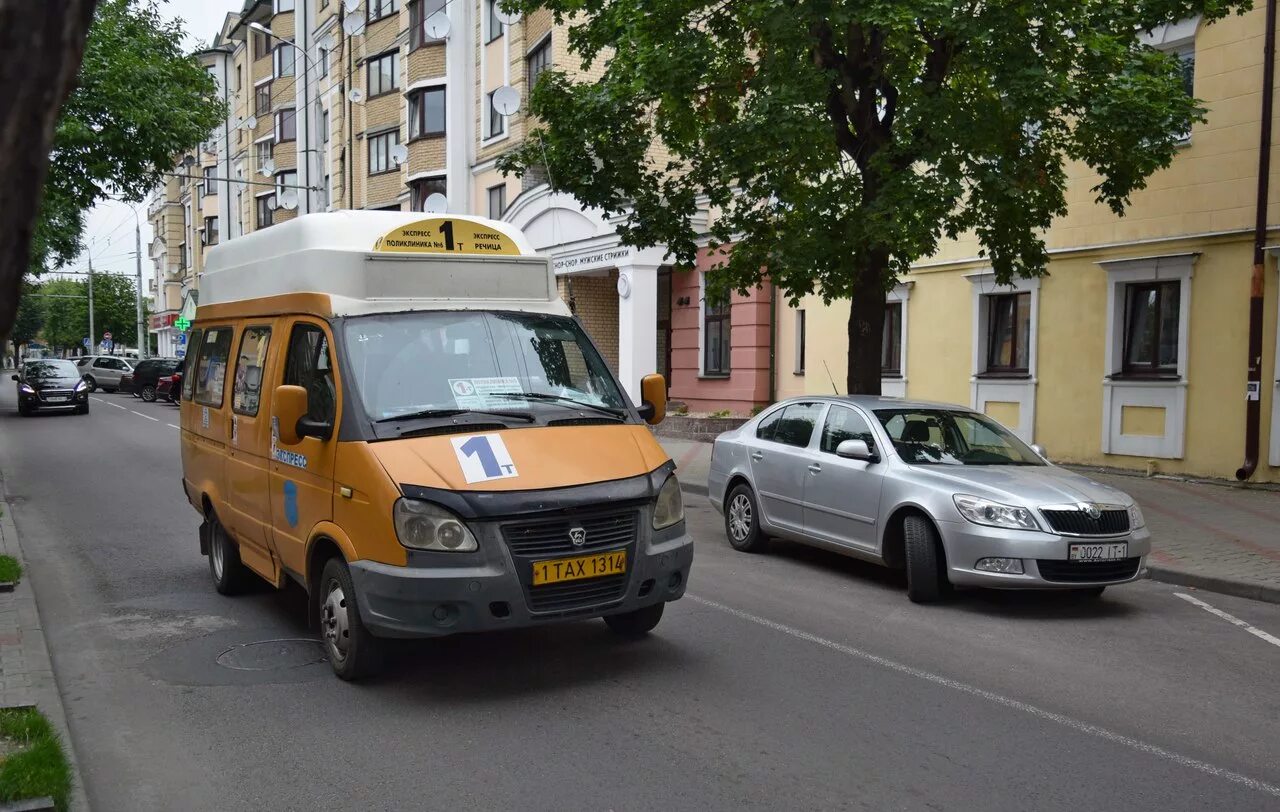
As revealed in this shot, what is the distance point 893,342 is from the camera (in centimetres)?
2050

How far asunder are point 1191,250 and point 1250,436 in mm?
2742

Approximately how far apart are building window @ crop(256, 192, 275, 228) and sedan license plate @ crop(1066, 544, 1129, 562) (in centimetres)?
4880

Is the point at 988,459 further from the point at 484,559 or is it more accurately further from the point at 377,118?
the point at 377,118

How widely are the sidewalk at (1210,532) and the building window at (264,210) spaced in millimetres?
40806

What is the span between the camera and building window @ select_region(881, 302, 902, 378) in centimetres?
2027

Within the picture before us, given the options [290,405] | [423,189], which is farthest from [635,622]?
[423,189]

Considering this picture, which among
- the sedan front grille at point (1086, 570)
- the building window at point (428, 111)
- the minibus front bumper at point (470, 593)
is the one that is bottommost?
the sedan front grille at point (1086, 570)

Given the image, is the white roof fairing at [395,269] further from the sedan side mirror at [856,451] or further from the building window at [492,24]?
the building window at [492,24]

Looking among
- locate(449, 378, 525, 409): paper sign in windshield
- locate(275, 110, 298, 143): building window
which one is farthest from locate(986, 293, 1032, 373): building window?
locate(275, 110, 298, 143): building window

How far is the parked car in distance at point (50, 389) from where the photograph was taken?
30458 millimetres

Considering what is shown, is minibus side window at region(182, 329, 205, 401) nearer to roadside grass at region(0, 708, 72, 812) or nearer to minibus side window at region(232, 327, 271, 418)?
minibus side window at region(232, 327, 271, 418)

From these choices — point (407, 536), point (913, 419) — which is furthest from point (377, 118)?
point (407, 536)

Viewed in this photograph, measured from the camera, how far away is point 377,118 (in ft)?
128

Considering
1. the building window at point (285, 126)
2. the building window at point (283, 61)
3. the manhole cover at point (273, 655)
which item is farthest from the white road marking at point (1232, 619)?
the building window at point (283, 61)
